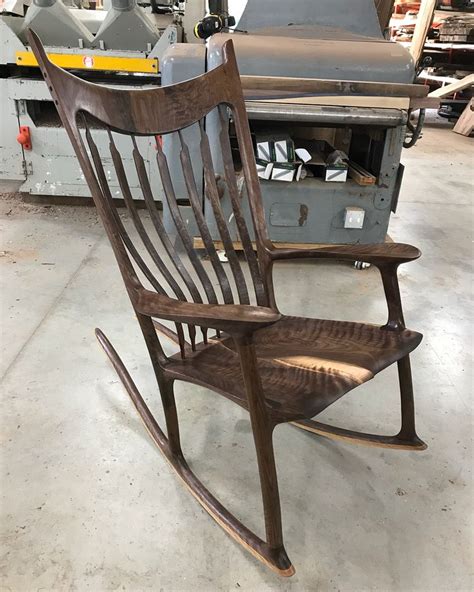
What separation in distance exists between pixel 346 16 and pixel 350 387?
207 cm

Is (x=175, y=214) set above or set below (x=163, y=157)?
below

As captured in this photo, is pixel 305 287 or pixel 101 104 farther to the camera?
pixel 305 287

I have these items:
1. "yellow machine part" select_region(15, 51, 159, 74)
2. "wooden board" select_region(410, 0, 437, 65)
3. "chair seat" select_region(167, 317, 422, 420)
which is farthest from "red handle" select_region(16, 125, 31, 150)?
"wooden board" select_region(410, 0, 437, 65)

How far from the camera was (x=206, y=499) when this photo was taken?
114 centimetres

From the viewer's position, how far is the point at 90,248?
8.14 feet

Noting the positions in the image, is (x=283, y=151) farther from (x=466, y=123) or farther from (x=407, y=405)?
(x=466, y=123)

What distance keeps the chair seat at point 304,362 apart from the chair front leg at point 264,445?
45 mm

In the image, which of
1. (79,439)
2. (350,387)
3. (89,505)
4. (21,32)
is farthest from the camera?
(21,32)

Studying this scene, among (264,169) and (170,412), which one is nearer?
(170,412)

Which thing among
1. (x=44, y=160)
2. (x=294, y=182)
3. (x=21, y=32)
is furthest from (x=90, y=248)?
(x=21, y=32)

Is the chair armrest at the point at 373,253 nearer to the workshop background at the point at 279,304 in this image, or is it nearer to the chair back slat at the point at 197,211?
the chair back slat at the point at 197,211

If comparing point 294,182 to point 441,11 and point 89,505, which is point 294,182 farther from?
point 441,11

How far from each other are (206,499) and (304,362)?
1.27ft

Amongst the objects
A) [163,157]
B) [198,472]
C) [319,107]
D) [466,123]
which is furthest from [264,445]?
[466,123]
